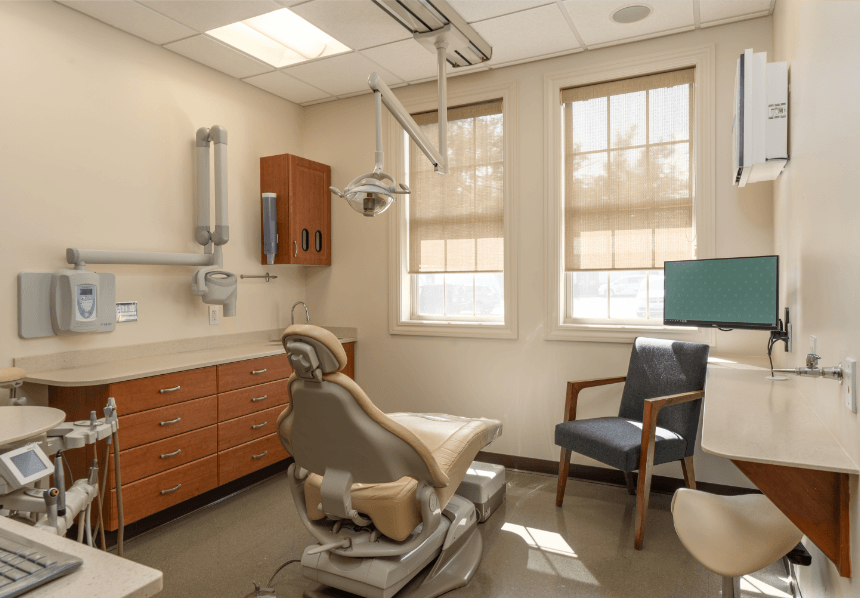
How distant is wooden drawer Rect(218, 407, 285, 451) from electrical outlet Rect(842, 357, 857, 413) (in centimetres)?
259

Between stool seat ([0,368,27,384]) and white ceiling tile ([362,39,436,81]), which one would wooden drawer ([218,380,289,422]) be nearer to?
stool seat ([0,368,27,384])

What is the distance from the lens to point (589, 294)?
3660mm

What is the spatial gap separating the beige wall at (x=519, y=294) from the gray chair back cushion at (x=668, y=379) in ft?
0.82

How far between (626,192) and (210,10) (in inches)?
105

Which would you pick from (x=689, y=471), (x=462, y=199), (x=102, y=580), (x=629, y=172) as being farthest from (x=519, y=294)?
(x=102, y=580)

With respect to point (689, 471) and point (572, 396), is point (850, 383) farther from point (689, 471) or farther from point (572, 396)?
point (572, 396)

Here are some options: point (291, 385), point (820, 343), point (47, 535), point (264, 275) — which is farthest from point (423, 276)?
point (47, 535)

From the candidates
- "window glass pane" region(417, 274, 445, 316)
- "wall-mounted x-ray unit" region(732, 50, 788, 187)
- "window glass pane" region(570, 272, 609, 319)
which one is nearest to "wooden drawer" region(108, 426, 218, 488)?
"window glass pane" region(417, 274, 445, 316)

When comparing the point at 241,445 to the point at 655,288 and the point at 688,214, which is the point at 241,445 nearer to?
the point at 655,288

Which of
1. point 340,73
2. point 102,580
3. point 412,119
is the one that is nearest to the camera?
point 102,580

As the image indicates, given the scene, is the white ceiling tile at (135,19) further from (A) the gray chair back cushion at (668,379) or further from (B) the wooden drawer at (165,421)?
(A) the gray chair back cushion at (668,379)

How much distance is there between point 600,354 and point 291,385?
2218 mm

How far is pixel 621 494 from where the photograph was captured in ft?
10.7

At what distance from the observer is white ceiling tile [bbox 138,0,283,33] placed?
2.87 m
